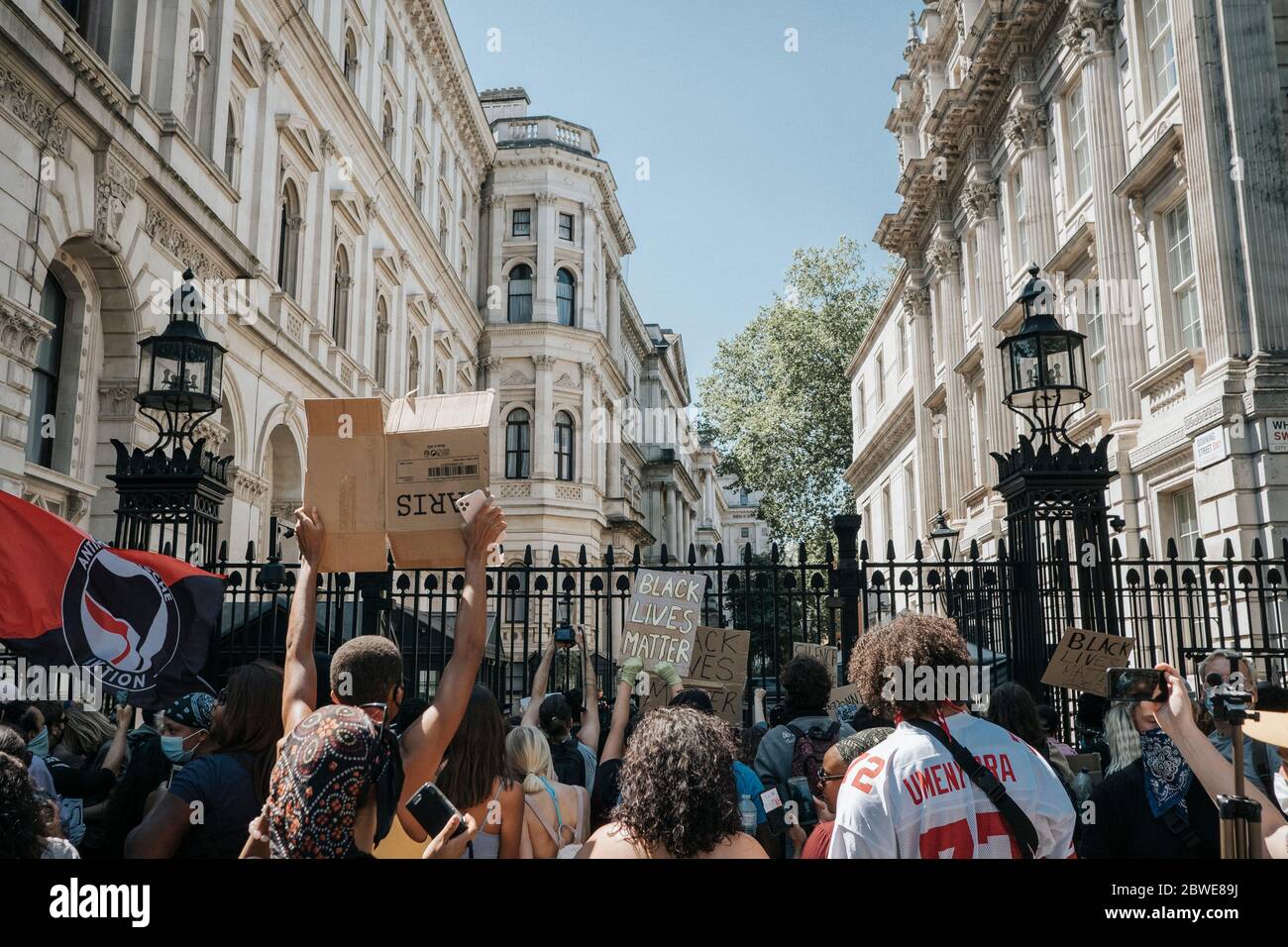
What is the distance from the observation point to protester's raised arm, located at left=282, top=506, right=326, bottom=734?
3189mm

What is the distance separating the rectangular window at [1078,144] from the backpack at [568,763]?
18078 mm

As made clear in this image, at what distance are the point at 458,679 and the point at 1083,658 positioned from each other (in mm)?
5154

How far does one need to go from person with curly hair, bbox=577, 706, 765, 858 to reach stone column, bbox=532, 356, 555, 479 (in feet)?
121

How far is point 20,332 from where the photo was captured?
11.6 m

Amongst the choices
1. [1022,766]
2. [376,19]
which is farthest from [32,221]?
[376,19]

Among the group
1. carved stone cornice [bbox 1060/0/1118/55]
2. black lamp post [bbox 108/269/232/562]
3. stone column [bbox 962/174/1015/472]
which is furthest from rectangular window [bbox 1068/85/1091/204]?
black lamp post [bbox 108/269/232/562]

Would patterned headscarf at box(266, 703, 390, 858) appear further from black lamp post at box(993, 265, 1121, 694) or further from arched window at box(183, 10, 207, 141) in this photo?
arched window at box(183, 10, 207, 141)

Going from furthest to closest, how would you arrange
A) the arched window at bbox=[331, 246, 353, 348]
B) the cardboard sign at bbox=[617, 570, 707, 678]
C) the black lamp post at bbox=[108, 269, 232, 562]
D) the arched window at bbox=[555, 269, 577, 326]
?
the arched window at bbox=[555, 269, 577, 326]
the arched window at bbox=[331, 246, 353, 348]
the black lamp post at bbox=[108, 269, 232, 562]
the cardboard sign at bbox=[617, 570, 707, 678]

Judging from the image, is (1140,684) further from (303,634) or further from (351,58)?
(351,58)

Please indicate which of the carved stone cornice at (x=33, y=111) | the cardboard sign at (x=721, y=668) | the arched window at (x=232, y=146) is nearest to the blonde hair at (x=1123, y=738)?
the cardboard sign at (x=721, y=668)

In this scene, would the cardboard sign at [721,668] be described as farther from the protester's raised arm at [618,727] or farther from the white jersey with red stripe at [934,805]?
the white jersey with red stripe at [934,805]

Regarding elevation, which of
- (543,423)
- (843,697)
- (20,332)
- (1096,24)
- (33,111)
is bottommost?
(843,697)

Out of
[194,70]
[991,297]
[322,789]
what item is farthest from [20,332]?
[991,297]
